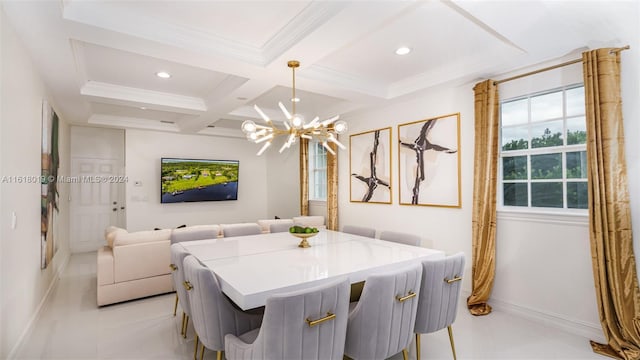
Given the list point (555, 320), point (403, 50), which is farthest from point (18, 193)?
point (555, 320)

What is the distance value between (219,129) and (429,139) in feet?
15.5

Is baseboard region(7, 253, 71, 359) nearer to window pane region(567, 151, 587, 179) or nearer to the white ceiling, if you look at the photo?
the white ceiling

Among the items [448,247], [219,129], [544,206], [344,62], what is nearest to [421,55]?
[344,62]

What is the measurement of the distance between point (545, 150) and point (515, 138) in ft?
1.06

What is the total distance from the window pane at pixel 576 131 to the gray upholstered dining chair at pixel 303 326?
8.77 feet

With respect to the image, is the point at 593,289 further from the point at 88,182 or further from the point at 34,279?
the point at 88,182

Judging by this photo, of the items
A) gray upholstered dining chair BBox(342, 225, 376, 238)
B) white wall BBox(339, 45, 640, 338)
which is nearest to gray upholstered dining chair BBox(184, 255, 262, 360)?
gray upholstered dining chair BBox(342, 225, 376, 238)

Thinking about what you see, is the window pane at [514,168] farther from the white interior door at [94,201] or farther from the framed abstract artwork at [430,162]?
the white interior door at [94,201]

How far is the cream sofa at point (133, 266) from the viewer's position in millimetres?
3523

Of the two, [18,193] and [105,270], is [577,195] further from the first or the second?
[105,270]

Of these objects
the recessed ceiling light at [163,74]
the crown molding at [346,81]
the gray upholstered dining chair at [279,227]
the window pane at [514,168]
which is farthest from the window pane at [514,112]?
the recessed ceiling light at [163,74]

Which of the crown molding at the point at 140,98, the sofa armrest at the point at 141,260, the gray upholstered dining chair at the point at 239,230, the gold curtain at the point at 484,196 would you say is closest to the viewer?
the gold curtain at the point at 484,196

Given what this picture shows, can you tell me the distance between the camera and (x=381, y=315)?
1.83 meters

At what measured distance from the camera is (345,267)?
225cm
